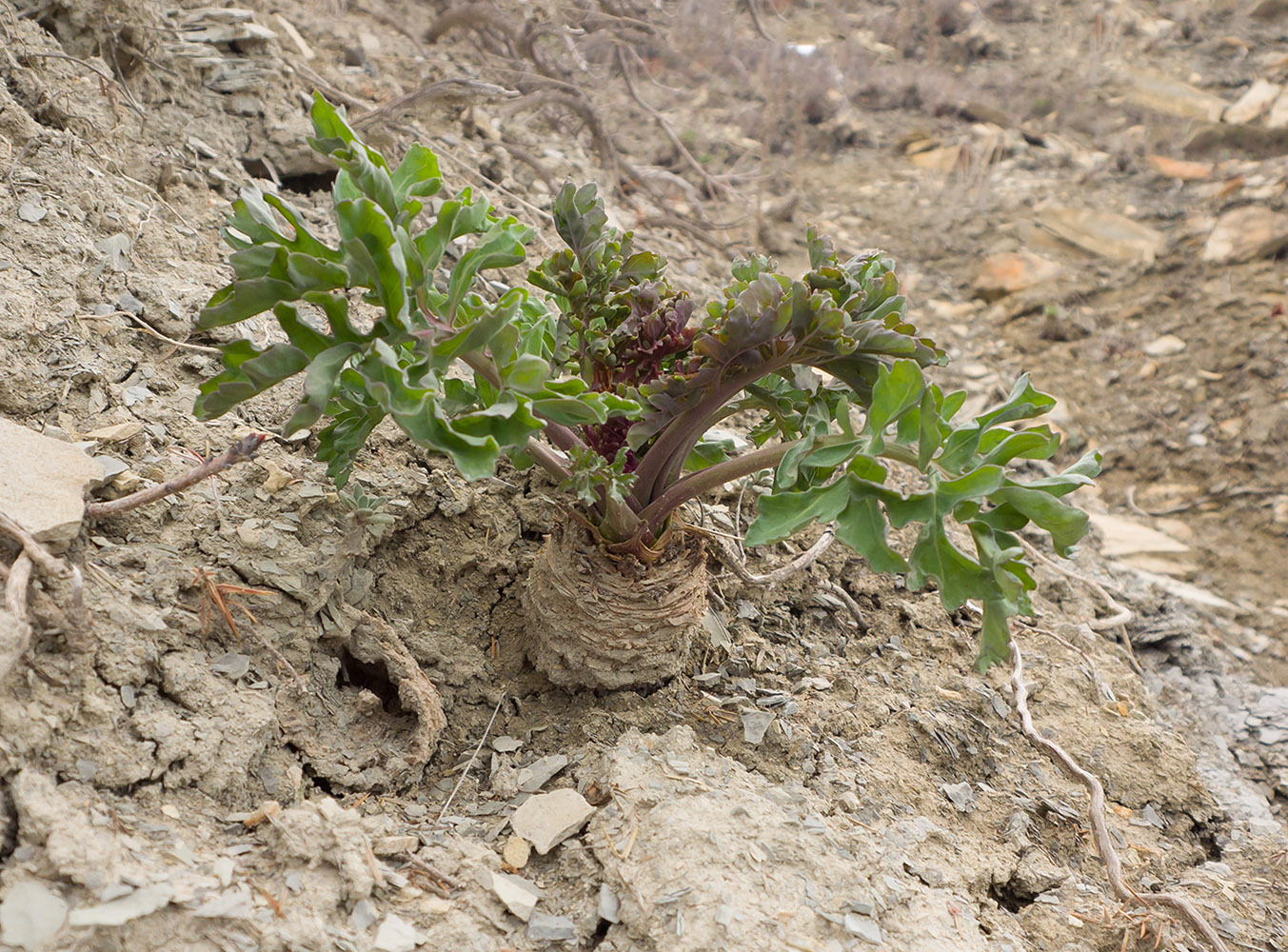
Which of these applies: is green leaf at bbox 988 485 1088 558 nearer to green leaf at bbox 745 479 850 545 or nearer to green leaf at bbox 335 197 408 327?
green leaf at bbox 745 479 850 545

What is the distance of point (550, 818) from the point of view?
6.52 ft

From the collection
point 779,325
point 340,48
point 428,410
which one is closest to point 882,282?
point 779,325

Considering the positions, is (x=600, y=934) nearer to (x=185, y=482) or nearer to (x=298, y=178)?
(x=185, y=482)

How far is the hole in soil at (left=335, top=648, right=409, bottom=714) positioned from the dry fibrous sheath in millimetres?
425

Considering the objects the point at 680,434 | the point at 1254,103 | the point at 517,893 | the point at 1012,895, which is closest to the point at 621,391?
the point at 680,434

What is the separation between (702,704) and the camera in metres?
2.38

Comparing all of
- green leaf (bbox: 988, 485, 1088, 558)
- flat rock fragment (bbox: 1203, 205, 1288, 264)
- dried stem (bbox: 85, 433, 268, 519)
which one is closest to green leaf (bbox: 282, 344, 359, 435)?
dried stem (bbox: 85, 433, 268, 519)

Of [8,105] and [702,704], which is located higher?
[8,105]

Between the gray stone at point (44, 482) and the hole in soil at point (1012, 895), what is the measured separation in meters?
2.18

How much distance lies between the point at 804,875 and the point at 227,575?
1.42 metres

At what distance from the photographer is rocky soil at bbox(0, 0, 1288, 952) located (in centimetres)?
172

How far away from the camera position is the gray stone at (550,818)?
1.95m

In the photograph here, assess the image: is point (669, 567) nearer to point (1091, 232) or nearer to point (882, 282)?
point (882, 282)

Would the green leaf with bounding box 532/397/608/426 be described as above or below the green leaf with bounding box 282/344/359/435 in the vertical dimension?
above
